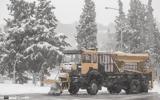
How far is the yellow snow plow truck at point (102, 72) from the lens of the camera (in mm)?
32062

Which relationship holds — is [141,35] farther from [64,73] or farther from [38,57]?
[64,73]

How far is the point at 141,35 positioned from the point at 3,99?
60.5 metres

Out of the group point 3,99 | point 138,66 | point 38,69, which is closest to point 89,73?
point 138,66

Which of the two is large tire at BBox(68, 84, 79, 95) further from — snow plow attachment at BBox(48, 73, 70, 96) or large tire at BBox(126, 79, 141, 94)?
large tire at BBox(126, 79, 141, 94)

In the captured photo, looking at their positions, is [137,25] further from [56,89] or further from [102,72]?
[56,89]

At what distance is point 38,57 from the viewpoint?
45.7m

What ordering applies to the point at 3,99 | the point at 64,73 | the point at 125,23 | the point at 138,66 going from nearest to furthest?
1. the point at 3,99
2. the point at 64,73
3. the point at 138,66
4. the point at 125,23

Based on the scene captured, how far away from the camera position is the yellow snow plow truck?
3206 cm

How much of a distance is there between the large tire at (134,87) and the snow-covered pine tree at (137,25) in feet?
130

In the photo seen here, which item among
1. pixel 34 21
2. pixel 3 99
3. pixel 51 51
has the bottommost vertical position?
pixel 3 99

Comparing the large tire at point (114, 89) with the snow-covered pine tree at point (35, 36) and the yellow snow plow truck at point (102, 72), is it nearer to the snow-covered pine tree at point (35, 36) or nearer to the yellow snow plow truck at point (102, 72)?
the yellow snow plow truck at point (102, 72)

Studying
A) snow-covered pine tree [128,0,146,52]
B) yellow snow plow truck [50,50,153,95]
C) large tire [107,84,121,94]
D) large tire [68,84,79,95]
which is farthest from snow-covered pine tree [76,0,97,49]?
large tire [68,84,79,95]

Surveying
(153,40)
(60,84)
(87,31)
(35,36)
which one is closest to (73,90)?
(60,84)

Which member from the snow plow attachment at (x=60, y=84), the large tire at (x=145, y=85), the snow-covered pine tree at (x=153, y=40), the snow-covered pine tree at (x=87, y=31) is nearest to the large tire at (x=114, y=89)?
the large tire at (x=145, y=85)
